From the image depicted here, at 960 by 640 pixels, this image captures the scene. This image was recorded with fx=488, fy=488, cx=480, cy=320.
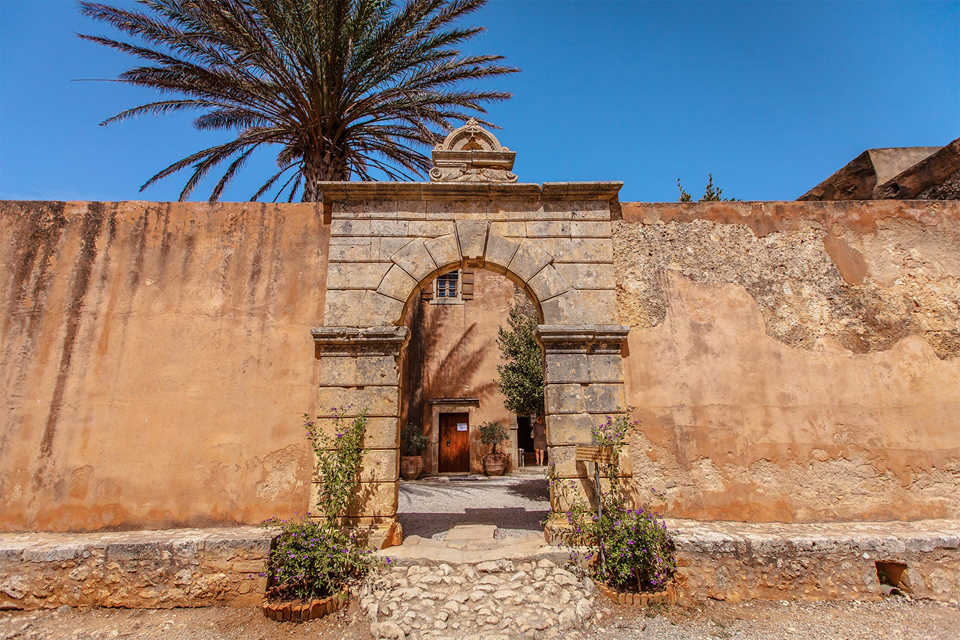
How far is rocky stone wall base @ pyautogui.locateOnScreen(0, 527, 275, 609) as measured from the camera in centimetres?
385

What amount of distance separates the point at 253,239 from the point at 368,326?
61.2 inches

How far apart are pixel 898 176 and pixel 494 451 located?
1058 centimetres

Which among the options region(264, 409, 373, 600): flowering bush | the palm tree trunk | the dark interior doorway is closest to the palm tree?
the palm tree trunk

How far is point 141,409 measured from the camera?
4660mm

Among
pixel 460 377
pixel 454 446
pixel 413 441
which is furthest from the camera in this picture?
pixel 460 377

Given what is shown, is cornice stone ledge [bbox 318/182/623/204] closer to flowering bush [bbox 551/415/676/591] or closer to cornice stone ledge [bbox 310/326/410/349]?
cornice stone ledge [bbox 310/326/410/349]

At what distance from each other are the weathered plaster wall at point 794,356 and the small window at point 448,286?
10316 millimetres

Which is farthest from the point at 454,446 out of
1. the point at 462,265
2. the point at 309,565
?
the point at 309,565

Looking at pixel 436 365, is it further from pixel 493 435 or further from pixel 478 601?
pixel 478 601

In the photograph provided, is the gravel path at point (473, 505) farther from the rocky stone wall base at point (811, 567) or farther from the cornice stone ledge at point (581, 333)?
the cornice stone ledge at point (581, 333)

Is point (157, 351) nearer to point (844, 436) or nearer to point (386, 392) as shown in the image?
point (386, 392)

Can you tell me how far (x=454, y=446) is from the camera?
14.3 metres

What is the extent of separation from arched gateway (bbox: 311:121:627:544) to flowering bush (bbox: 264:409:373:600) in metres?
0.20

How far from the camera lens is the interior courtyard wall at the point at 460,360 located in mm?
14124
